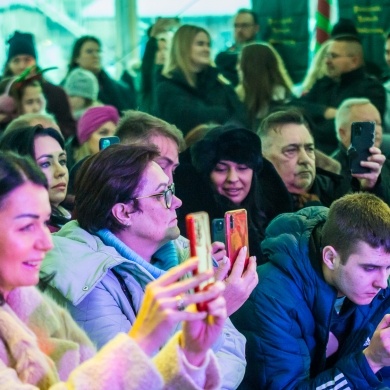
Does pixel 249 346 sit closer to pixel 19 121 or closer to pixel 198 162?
pixel 198 162

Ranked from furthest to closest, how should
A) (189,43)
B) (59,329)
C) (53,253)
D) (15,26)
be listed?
(15,26), (189,43), (53,253), (59,329)

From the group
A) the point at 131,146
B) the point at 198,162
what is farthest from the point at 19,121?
the point at 131,146

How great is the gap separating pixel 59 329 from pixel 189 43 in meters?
3.99

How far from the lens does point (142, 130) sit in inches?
156

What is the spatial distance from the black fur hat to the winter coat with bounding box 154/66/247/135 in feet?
4.26

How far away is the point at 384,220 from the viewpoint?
3.48 m

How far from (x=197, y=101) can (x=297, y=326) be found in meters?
2.61

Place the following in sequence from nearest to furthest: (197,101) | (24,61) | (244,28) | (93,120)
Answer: (93,120)
(197,101)
(24,61)
(244,28)

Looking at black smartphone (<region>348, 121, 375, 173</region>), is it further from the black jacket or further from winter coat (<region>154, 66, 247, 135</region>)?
the black jacket

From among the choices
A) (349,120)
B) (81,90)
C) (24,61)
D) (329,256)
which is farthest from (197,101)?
(329,256)

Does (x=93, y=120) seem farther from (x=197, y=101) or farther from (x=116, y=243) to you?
(x=116, y=243)

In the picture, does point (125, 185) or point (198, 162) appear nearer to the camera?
point (125, 185)

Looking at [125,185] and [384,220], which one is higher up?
[125,185]

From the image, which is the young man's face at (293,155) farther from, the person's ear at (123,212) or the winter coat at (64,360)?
the winter coat at (64,360)
